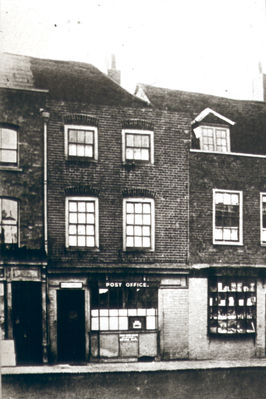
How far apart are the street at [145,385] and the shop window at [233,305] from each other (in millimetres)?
1181

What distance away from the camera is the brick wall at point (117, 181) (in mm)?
9016

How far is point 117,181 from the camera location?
9.58 m

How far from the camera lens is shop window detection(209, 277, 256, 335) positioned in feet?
33.1

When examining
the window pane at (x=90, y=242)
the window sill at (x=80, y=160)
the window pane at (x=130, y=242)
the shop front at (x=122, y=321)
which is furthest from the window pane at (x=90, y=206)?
the shop front at (x=122, y=321)

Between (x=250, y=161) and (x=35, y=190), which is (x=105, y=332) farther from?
(x=250, y=161)

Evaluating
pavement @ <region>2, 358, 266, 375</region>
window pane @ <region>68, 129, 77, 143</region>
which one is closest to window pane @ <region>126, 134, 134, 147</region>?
window pane @ <region>68, 129, 77, 143</region>

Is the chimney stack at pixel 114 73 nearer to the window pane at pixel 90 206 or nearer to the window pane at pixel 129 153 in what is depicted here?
the window pane at pixel 129 153

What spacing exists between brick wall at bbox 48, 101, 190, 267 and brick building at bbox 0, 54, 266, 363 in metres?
0.02

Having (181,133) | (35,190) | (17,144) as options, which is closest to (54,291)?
(35,190)

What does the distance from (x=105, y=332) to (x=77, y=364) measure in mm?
641

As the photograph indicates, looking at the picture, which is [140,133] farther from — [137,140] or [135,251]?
[135,251]

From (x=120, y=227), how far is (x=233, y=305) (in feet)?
8.08

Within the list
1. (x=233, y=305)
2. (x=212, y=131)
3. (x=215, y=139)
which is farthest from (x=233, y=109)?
(x=233, y=305)

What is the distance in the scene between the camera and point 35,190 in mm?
9039
